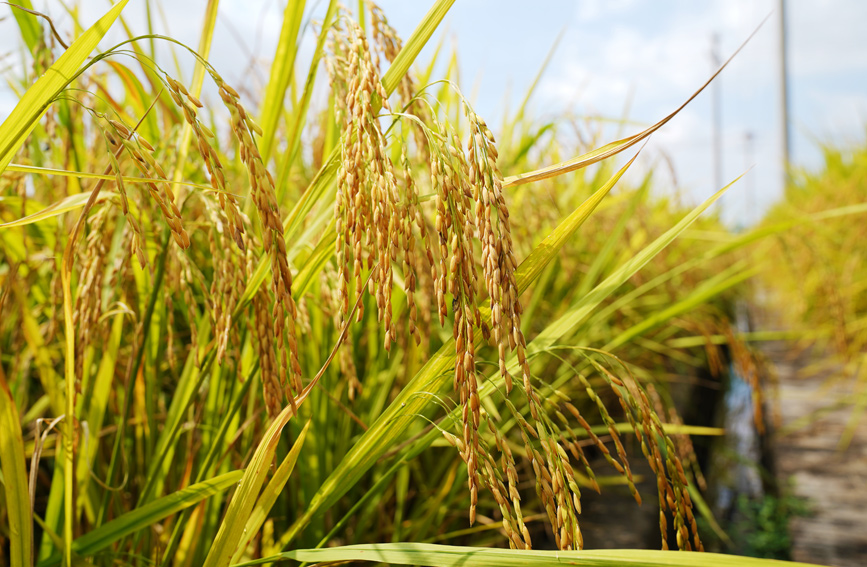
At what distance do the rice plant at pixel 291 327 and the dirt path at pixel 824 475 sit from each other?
1.12 m

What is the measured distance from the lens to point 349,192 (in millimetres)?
505

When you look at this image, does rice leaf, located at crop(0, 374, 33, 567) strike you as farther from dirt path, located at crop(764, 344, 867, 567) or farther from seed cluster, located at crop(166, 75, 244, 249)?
dirt path, located at crop(764, 344, 867, 567)

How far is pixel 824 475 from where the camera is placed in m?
2.45

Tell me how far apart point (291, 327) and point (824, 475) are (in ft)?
8.82

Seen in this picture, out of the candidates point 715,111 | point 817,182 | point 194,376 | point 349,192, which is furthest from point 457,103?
point 715,111

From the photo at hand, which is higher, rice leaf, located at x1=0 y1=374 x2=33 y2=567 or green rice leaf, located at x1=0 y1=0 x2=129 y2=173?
green rice leaf, located at x1=0 y1=0 x2=129 y2=173

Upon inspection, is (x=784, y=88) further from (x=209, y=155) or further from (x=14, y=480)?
(x=14, y=480)

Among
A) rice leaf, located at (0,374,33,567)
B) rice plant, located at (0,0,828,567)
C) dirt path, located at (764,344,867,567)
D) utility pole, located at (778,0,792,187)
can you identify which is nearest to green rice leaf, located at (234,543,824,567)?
rice plant, located at (0,0,828,567)

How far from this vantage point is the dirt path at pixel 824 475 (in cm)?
195

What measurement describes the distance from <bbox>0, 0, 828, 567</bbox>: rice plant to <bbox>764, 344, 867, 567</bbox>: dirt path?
1116mm

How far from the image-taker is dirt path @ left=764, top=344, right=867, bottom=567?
1.95 metres

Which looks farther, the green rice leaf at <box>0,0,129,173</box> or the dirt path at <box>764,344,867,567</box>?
the dirt path at <box>764,344,867,567</box>

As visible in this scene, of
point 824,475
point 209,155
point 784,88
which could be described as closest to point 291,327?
point 209,155

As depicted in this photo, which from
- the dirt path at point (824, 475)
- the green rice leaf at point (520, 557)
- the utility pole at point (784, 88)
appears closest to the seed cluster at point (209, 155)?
the green rice leaf at point (520, 557)
